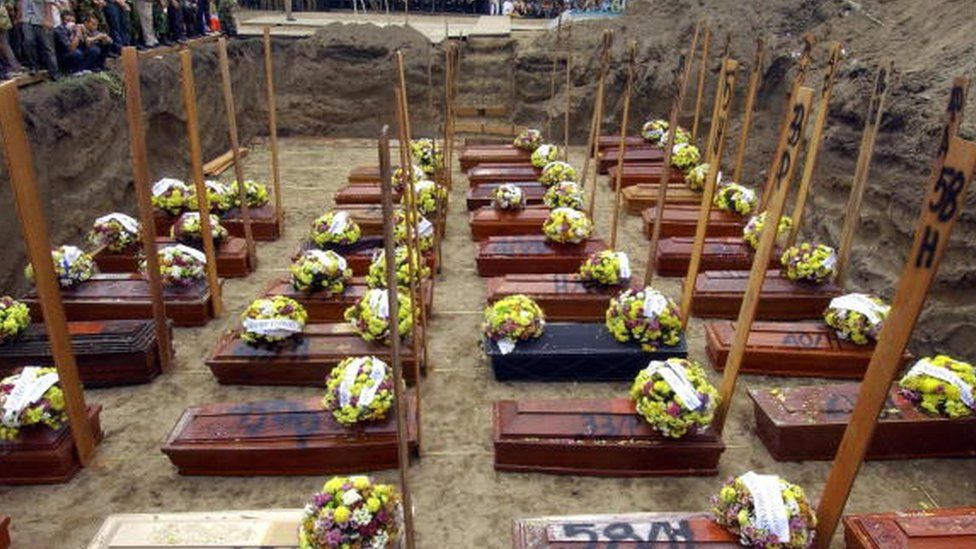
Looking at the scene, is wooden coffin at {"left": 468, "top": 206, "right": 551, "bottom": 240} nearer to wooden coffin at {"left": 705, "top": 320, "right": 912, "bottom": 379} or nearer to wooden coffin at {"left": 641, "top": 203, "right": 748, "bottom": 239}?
wooden coffin at {"left": 641, "top": 203, "right": 748, "bottom": 239}

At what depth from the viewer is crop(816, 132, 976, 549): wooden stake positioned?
304cm

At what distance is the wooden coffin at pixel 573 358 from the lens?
19.3ft

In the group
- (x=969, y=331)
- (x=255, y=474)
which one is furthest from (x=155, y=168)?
(x=969, y=331)

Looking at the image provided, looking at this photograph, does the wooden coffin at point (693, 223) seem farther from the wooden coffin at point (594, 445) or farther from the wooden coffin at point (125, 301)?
the wooden coffin at point (125, 301)

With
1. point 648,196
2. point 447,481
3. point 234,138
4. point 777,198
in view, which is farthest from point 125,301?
Answer: point 648,196

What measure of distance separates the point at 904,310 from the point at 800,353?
2803 mm

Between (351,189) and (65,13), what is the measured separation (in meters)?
5.11

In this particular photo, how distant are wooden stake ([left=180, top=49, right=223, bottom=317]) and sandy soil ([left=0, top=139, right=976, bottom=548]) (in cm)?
101

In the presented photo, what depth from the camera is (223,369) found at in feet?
19.5

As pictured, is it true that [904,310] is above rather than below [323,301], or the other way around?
above

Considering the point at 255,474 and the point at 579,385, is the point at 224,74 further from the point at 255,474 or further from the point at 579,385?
the point at 579,385

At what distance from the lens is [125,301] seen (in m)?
6.81

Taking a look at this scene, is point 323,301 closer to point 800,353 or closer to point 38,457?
point 38,457

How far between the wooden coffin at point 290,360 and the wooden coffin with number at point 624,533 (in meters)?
2.35
